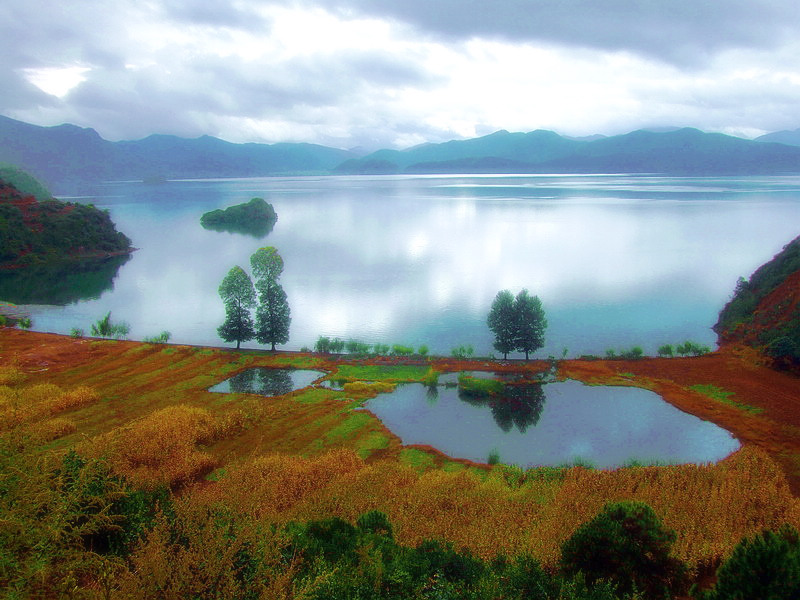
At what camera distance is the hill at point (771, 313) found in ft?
91.4

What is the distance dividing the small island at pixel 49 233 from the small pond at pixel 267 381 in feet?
155

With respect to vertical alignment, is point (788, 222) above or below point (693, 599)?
above

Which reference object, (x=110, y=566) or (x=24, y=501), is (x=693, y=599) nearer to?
(x=110, y=566)

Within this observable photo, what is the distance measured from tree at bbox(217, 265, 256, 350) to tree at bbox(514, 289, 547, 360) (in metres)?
Result: 16.5

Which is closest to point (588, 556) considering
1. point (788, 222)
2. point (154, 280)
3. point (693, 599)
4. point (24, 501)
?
point (693, 599)

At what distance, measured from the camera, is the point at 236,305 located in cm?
3300

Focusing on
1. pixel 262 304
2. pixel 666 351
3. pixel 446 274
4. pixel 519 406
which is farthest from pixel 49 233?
pixel 666 351

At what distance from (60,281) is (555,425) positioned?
54.4 metres

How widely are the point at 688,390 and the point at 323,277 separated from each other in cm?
3596

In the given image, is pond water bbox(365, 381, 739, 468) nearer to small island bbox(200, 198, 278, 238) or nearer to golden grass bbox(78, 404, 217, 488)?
golden grass bbox(78, 404, 217, 488)

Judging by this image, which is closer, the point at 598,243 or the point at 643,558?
the point at 643,558

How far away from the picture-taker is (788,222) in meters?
83.5

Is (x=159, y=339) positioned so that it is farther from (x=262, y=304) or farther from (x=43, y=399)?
(x=43, y=399)

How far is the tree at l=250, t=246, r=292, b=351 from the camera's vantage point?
107ft
